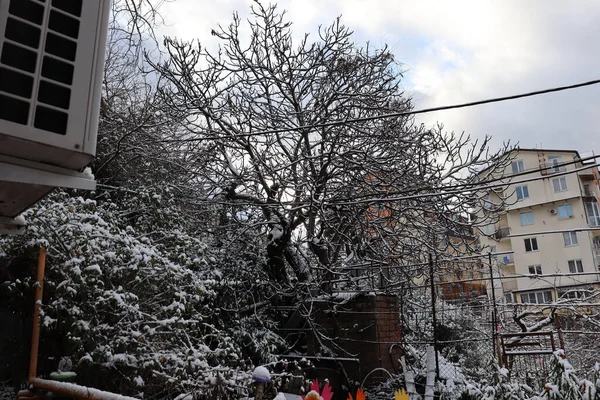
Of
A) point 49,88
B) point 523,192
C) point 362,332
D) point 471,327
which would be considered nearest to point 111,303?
point 49,88

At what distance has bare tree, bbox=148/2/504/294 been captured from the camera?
719 centimetres

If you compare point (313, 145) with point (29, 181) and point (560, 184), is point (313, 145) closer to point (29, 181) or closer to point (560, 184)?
point (29, 181)

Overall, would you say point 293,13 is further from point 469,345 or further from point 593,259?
point 593,259

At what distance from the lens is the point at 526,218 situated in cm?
2731

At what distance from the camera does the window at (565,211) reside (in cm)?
2555

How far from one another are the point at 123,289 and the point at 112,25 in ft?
9.42

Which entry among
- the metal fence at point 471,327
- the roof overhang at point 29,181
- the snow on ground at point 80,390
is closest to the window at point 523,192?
the metal fence at point 471,327

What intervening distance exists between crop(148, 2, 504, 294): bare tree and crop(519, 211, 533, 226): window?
22.9 metres

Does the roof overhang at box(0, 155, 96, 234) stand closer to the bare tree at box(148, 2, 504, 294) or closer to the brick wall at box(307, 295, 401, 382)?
the bare tree at box(148, 2, 504, 294)

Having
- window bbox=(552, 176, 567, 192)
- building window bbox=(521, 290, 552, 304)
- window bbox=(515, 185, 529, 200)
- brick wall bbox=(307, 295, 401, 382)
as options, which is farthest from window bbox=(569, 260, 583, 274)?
brick wall bbox=(307, 295, 401, 382)

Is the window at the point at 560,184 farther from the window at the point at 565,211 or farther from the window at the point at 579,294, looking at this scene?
the window at the point at 579,294

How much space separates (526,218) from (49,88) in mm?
30305

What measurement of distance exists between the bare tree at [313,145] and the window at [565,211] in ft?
73.4

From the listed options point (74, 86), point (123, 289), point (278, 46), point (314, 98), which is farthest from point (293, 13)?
point (74, 86)
